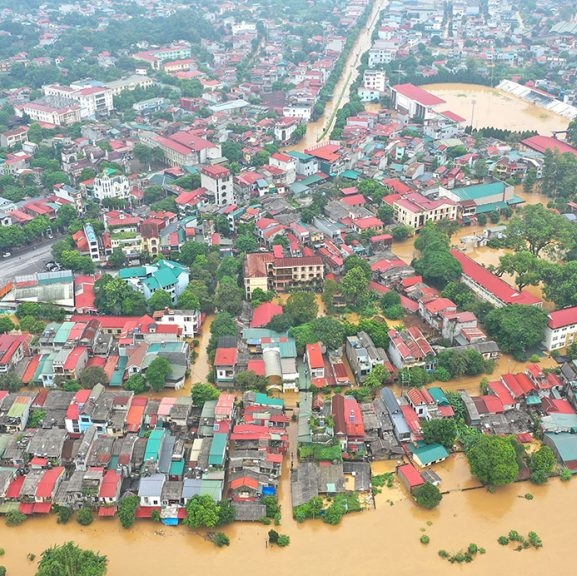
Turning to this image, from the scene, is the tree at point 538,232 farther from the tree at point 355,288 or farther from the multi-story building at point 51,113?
the multi-story building at point 51,113

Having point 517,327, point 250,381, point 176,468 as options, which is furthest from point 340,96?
point 176,468

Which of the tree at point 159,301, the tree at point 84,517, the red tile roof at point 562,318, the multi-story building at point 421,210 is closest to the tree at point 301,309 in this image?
the tree at point 159,301

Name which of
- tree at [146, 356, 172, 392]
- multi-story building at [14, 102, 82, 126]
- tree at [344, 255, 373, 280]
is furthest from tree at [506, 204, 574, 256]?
multi-story building at [14, 102, 82, 126]

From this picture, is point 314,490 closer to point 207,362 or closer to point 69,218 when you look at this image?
point 207,362

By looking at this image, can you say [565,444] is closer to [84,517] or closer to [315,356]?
[315,356]

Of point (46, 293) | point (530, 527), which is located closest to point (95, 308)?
point (46, 293)

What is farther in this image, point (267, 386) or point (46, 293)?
point (46, 293)
